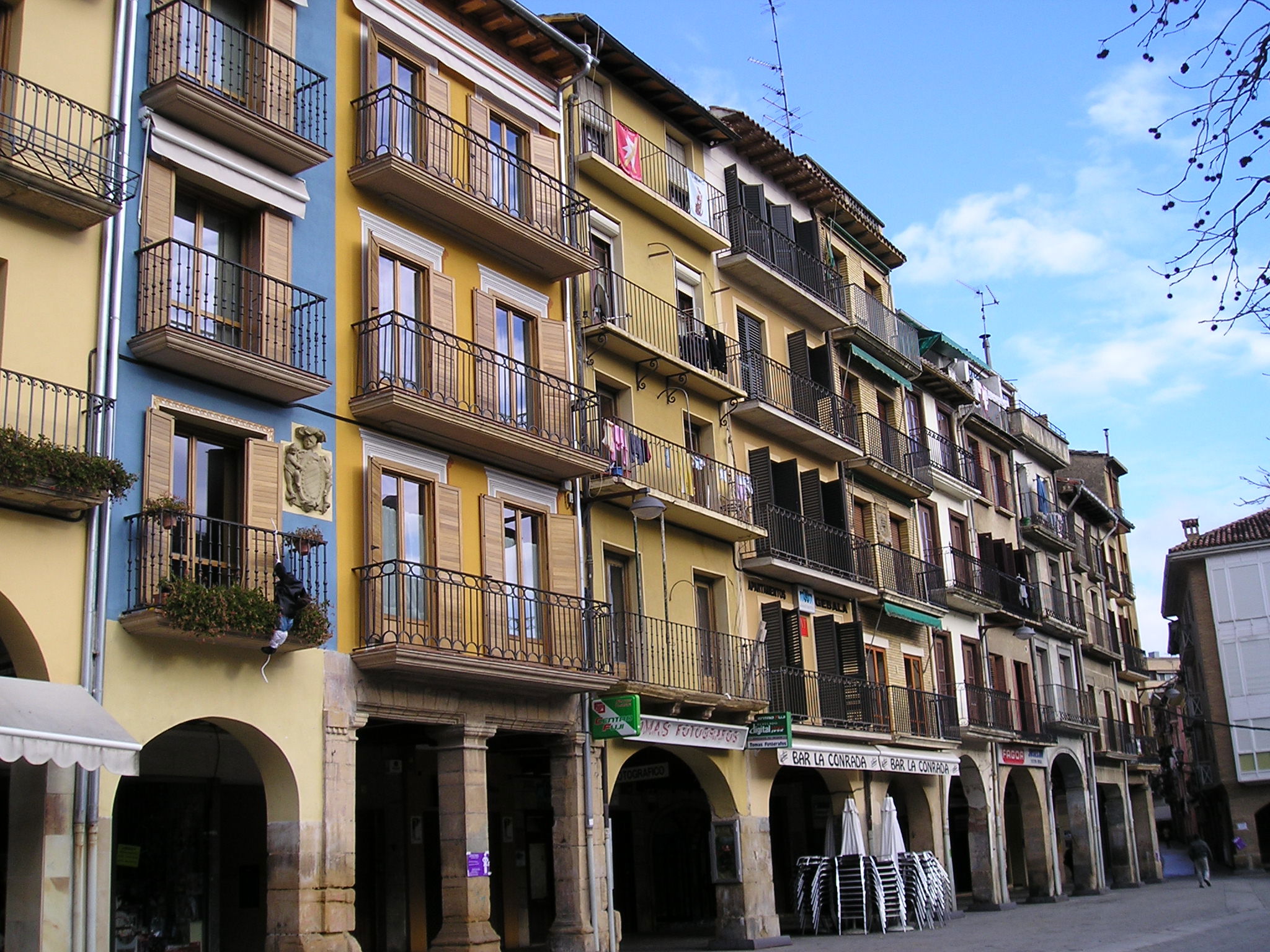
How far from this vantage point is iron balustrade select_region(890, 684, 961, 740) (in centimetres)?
2777

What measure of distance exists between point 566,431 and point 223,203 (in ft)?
19.6

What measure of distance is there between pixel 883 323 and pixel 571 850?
1801 cm

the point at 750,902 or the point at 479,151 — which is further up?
the point at 479,151

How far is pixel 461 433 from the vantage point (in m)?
17.5

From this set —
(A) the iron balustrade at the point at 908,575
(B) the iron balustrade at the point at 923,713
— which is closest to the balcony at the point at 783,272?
(A) the iron balustrade at the point at 908,575

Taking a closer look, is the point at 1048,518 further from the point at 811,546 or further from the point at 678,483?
the point at 678,483

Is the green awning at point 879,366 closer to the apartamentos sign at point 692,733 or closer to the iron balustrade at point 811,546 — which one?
the iron balustrade at point 811,546

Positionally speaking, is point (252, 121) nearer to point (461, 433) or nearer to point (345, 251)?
point (345, 251)

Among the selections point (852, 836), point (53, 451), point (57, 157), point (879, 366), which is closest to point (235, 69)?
point (57, 157)

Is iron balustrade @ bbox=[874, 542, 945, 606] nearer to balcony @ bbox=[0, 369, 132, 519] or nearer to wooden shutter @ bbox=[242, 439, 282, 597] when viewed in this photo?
wooden shutter @ bbox=[242, 439, 282, 597]

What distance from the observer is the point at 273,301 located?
51.0ft

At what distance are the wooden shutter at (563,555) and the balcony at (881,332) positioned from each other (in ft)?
40.4

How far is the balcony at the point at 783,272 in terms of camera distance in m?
26.3

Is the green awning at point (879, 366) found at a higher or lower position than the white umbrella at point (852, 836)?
higher
